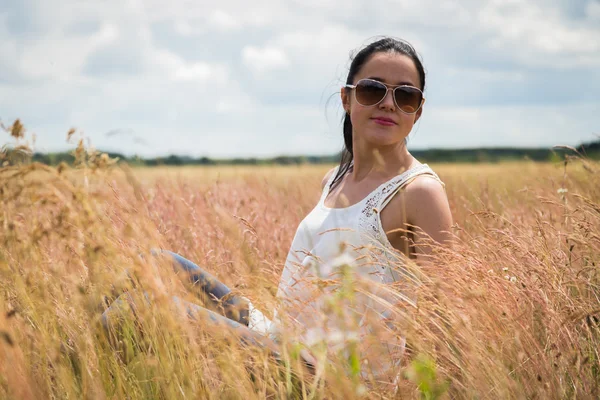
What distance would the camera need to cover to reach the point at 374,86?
249cm

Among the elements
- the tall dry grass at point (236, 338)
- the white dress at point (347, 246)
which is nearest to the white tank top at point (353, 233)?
the white dress at point (347, 246)

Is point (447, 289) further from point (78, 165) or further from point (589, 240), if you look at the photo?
point (78, 165)

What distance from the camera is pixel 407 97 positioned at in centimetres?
246

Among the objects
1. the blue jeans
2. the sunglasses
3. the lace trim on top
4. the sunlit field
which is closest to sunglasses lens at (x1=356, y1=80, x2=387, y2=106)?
the sunglasses

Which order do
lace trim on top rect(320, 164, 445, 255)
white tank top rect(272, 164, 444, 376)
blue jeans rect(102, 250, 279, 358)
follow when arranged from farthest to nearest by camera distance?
lace trim on top rect(320, 164, 445, 255), white tank top rect(272, 164, 444, 376), blue jeans rect(102, 250, 279, 358)

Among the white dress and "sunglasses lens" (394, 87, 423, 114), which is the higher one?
"sunglasses lens" (394, 87, 423, 114)

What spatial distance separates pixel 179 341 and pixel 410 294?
0.81 meters

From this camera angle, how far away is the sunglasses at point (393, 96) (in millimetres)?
2455

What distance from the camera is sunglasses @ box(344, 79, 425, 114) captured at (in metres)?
2.46

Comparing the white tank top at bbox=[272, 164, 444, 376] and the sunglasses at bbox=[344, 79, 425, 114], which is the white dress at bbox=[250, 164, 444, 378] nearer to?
the white tank top at bbox=[272, 164, 444, 376]

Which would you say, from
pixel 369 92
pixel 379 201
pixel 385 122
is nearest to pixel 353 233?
pixel 379 201

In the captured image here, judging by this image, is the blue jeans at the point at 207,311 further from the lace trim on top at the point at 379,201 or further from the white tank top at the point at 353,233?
the lace trim on top at the point at 379,201

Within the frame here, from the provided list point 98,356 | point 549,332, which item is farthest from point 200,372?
point 549,332

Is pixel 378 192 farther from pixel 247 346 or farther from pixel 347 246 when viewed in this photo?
pixel 247 346
